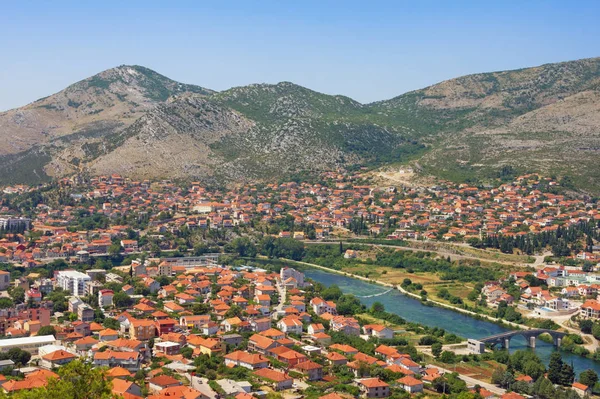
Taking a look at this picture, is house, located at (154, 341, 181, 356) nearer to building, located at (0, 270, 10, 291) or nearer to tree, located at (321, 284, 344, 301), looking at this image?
tree, located at (321, 284, 344, 301)

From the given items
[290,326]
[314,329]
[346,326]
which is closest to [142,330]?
[290,326]

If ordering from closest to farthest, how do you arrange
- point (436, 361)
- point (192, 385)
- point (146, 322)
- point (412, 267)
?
point (192, 385), point (436, 361), point (146, 322), point (412, 267)

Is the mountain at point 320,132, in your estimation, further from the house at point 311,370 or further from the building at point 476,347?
the house at point 311,370

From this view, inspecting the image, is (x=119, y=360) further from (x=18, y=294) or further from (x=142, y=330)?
(x=18, y=294)

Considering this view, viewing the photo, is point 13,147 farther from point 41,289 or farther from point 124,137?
point 41,289

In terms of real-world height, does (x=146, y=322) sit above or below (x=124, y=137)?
below

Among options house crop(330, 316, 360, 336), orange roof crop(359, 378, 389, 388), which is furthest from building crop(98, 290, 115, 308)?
orange roof crop(359, 378, 389, 388)

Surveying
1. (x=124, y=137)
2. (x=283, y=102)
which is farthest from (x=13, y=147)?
(x=283, y=102)
